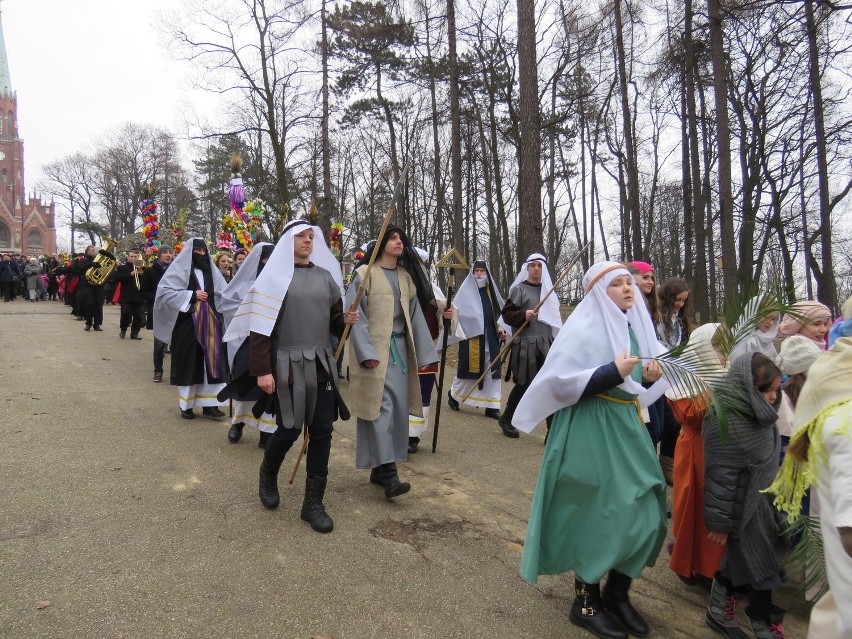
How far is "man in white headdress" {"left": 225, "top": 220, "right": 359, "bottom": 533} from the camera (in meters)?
3.80

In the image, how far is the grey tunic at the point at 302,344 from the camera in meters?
3.83

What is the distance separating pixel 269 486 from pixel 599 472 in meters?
2.32

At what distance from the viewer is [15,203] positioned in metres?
69.6

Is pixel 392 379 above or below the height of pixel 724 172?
below

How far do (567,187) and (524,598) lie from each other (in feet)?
90.1

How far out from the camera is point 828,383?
1758 mm

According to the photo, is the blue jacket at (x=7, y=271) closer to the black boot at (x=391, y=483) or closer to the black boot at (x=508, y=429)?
the black boot at (x=508, y=429)

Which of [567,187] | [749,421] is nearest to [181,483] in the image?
[749,421]

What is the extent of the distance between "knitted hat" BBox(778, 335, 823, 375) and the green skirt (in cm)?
129

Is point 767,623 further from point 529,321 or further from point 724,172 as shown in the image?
point 724,172

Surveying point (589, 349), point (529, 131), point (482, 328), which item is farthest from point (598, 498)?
point (529, 131)

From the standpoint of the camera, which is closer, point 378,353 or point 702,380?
point 702,380

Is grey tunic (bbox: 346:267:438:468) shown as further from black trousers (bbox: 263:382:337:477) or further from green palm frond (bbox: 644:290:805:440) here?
green palm frond (bbox: 644:290:805:440)

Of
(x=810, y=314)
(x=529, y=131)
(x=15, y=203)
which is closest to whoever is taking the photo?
(x=810, y=314)
